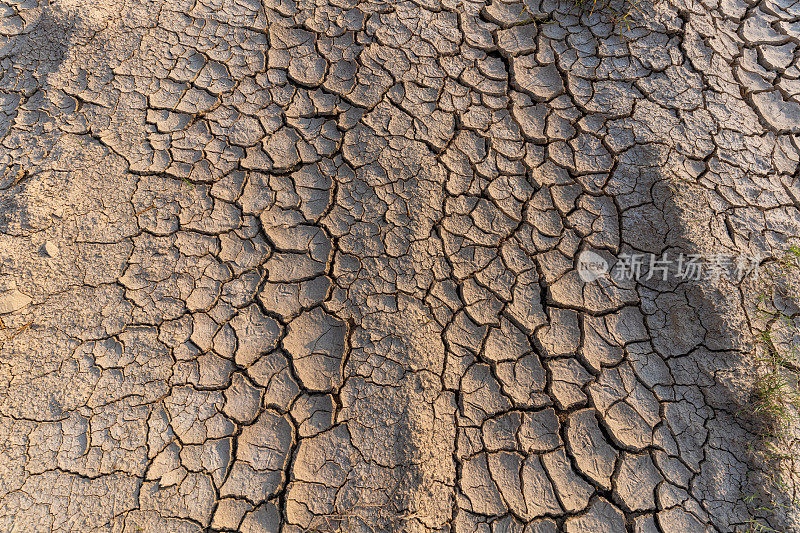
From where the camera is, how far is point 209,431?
2.06 metres

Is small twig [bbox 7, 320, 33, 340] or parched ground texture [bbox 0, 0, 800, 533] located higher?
parched ground texture [bbox 0, 0, 800, 533]

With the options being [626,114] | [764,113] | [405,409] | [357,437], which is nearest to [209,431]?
[357,437]

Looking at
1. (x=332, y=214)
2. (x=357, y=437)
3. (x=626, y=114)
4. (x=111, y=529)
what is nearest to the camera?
(x=111, y=529)

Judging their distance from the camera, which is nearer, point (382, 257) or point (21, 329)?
point (21, 329)

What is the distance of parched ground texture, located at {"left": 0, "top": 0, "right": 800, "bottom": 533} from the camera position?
1973 millimetres

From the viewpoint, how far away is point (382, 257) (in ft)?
7.88

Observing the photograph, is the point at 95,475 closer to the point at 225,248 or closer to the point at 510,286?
the point at 225,248

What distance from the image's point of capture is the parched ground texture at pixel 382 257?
6.47 ft

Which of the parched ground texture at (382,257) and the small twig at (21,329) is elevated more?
the parched ground texture at (382,257)

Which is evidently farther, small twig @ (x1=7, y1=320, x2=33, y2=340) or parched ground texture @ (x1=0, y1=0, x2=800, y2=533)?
small twig @ (x1=7, y1=320, x2=33, y2=340)

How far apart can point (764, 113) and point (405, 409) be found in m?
2.67

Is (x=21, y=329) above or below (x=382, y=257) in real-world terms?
below

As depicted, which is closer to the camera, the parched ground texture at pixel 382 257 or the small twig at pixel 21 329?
the parched ground texture at pixel 382 257

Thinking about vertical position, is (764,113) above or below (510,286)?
above
